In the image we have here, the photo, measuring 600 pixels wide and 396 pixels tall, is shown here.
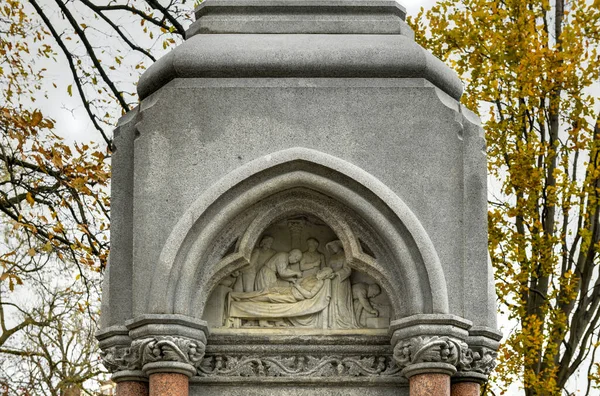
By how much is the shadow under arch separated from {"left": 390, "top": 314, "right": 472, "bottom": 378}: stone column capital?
94 millimetres

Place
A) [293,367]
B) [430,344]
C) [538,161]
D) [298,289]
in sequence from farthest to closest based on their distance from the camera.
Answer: [538,161], [298,289], [293,367], [430,344]

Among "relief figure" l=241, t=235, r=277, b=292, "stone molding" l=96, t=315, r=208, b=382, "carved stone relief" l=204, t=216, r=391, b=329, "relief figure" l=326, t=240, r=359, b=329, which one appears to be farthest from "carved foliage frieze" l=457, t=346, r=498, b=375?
"stone molding" l=96, t=315, r=208, b=382

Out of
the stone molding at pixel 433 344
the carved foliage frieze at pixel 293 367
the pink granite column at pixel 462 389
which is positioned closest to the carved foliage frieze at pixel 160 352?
the carved foliage frieze at pixel 293 367

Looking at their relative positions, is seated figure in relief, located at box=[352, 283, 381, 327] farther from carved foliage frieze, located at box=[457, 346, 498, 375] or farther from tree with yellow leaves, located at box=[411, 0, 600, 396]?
tree with yellow leaves, located at box=[411, 0, 600, 396]

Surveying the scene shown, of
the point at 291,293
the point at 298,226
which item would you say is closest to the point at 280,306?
the point at 291,293

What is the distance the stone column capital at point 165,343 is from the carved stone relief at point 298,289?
16.4 inches

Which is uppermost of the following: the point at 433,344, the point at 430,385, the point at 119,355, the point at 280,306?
the point at 280,306

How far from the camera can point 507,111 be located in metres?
19.4

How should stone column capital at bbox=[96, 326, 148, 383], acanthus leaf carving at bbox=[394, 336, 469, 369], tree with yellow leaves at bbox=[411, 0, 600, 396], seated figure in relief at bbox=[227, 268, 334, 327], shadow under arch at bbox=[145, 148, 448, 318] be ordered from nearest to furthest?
1. acanthus leaf carving at bbox=[394, 336, 469, 369]
2. shadow under arch at bbox=[145, 148, 448, 318]
3. stone column capital at bbox=[96, 326, 148, 383]
4. seated figure in relief at bbox=[227, 268, 334, 327]
5. tree with yellow leaves at bbox=[411, 0, 600, 396]

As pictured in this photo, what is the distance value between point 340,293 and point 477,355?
1.03m

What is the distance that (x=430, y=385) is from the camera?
974 centimetres

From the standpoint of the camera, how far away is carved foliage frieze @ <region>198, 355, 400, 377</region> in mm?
10133

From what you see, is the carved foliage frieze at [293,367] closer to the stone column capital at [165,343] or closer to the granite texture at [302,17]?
the stone column capital at [165,343]

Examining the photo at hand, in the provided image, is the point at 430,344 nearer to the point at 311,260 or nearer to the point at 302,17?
the point at 311,260
